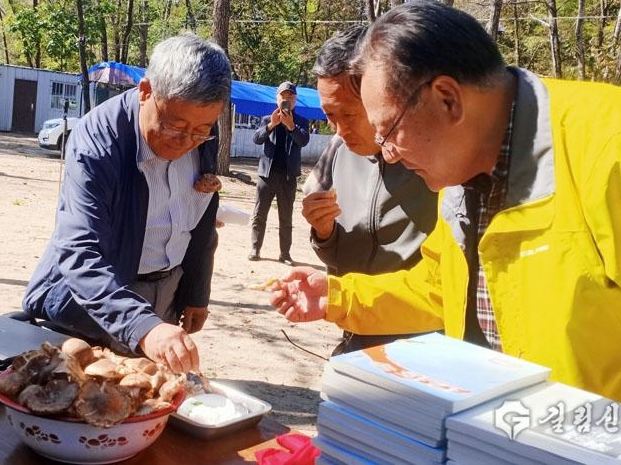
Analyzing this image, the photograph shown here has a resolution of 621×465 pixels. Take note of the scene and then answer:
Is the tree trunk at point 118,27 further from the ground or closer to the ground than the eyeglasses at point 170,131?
further from the ground

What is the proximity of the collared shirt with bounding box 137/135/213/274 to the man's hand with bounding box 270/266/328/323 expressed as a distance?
2.37ft

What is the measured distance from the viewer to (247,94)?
21.5 m

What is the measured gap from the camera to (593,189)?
1273 mm

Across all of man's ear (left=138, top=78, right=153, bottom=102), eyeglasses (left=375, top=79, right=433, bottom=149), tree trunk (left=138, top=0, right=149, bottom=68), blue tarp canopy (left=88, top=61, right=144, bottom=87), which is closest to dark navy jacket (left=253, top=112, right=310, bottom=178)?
man's ear (left=138, top=78, right=153, bottom=102)

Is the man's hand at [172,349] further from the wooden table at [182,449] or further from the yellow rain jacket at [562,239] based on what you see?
the yellow rain jacket at [562,239]

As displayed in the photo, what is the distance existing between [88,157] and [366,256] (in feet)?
3.20

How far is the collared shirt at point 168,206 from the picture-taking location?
239cm

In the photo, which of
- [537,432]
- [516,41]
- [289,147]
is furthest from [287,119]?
[516,41]

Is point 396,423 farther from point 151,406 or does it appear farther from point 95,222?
point 95,222

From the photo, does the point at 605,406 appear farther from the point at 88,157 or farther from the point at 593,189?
the point at 88,157

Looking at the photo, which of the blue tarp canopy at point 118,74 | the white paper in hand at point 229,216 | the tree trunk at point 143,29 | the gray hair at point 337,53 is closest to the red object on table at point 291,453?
the gray hair at point 337,53

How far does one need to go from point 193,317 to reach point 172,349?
1128mm

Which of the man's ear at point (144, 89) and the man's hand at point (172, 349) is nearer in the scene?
the man's hand at point (172, 349)

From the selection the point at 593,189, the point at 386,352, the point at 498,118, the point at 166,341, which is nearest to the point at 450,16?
the point at 498,118
